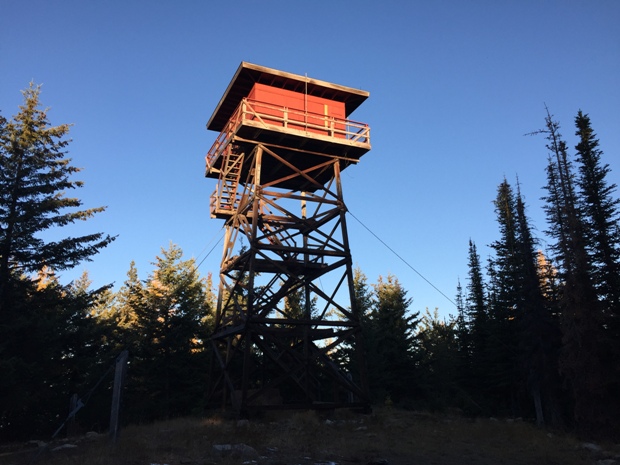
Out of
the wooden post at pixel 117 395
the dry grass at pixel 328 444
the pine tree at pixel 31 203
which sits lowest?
the dry grass at pixel 328 444

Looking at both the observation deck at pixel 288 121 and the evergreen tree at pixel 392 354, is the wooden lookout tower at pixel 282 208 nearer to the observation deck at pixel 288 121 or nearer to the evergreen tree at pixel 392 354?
the observation deck at pixel 288 121

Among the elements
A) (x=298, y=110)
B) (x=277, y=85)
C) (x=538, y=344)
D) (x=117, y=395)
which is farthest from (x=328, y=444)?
(x=538, y=344)

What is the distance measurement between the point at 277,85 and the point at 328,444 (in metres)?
14.9

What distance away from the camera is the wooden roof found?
20125 millimetres

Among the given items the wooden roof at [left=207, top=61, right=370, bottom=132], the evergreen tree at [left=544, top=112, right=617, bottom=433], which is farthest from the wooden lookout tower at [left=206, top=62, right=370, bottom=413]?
the evergreen tree at [left=544, top=112, right=617, bottom=433]

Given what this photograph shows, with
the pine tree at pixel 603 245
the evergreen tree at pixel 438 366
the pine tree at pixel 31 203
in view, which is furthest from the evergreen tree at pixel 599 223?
the pine tree at pixel 31 203

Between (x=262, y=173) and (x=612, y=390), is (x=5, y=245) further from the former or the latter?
(x=612, y=390)

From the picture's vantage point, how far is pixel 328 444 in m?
12.7

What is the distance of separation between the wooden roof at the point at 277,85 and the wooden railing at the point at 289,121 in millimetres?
1124

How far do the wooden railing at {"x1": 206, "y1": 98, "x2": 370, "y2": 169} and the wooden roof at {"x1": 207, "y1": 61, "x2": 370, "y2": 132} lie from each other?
3.69 ft

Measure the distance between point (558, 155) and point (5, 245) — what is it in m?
30.5

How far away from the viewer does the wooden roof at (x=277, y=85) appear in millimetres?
20125

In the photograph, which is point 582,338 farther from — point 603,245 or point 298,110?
point 298,110

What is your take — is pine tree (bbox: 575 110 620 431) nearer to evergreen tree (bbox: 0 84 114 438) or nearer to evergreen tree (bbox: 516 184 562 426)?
evergreen tree (bbox: 516 184 562 426)
